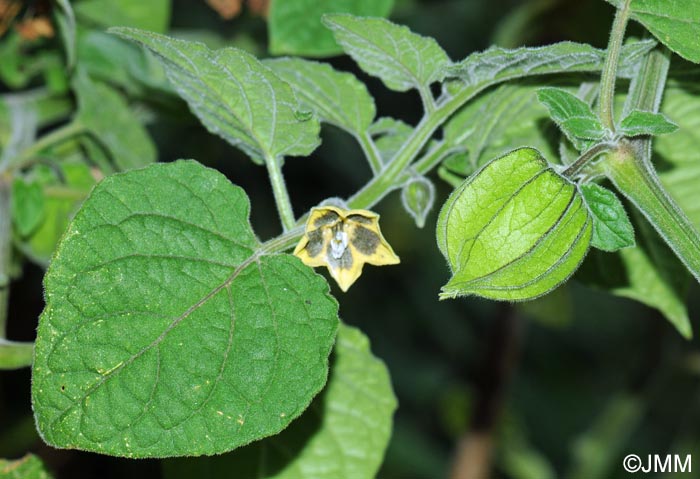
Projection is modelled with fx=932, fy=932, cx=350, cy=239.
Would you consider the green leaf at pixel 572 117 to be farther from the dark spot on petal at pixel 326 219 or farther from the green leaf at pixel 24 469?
the green leaf at pixel 24 469

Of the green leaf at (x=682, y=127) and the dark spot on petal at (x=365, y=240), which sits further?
the green leaf at (x=682, y=127)

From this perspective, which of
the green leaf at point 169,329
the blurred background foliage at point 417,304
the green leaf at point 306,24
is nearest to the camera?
the green leaf at point 169,329

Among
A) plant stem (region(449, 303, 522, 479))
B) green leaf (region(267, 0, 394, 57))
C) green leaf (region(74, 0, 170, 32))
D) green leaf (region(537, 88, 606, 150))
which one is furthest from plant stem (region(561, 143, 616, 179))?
plant stem (region(449, 303, 522, 479))

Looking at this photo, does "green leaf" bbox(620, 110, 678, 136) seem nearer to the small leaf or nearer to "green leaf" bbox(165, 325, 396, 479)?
the small leaf

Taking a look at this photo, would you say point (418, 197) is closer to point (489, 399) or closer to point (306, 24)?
point (306, 24)

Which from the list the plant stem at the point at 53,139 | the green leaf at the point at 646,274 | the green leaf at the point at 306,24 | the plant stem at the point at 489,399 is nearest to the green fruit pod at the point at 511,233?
the green leaf at the point at 646,274

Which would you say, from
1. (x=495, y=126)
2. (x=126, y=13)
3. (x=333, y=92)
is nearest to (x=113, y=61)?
(x=126, y=13)

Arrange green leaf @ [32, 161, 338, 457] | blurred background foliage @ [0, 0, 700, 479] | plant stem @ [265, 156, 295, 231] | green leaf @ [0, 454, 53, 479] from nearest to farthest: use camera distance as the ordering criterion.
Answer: green leaf @ [32, 161, 338, 457]
plant stem @ [265, 156, 295, 231]
green leaf @ [0, 454, 53, 479]
blurred background foliage @ [0, 0, 700, 479]
